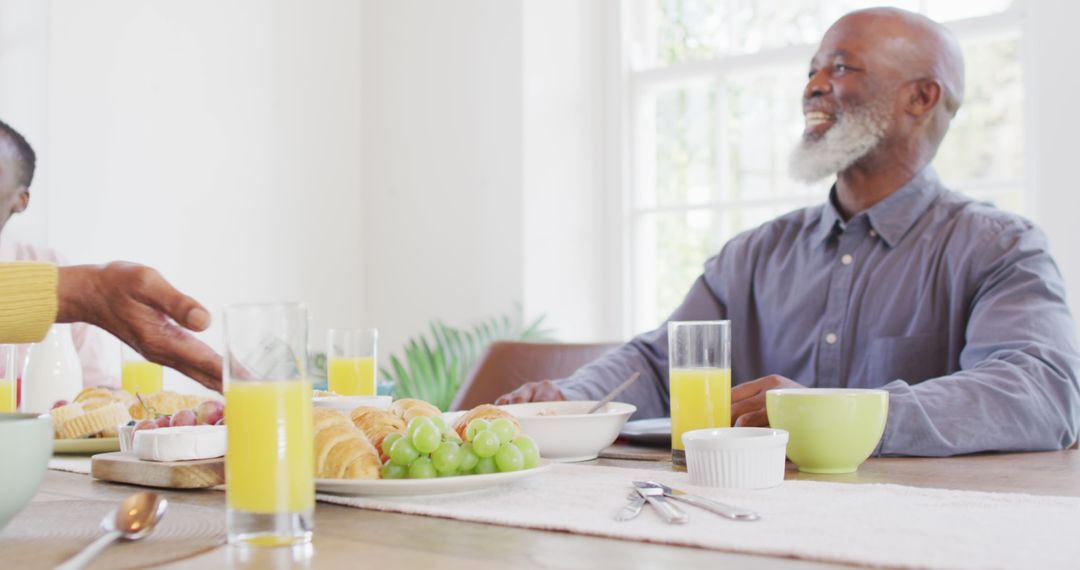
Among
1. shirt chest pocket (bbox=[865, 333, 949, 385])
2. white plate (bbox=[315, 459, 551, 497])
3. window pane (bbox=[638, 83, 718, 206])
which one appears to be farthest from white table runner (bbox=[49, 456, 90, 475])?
window pane (bbox=[638, 83, 718, 206])

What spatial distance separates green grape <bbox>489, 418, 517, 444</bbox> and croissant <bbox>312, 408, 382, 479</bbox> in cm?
12

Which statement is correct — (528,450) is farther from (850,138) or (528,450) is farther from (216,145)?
(216,145)

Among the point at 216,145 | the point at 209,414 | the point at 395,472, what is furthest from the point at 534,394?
the point at 216,145

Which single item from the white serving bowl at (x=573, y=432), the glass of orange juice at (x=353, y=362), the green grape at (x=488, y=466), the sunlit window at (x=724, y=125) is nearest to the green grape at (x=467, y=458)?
the green grape at (x=488, y=466)

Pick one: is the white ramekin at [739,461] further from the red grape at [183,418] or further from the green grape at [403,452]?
the red grape at [183,418]

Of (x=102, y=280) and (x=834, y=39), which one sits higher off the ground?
(x=834, y=39)

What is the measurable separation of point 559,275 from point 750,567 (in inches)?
134

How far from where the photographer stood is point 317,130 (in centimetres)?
439

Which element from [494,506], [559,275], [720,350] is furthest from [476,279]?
[494,506]

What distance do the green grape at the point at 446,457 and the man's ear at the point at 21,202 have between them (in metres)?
2.74

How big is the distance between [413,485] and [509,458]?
0.10 meters

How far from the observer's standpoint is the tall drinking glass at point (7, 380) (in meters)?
1.44

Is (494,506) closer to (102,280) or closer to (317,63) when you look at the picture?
(102,280)

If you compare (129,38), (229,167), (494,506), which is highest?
(129,38)
